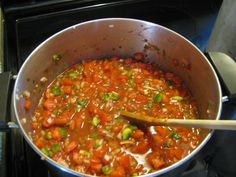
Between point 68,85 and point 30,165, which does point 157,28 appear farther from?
point 30,165

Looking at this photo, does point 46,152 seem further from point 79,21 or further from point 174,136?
point 79,21

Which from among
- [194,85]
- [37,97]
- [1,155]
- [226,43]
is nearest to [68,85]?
[37,97]

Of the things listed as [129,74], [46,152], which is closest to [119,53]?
[129,74]

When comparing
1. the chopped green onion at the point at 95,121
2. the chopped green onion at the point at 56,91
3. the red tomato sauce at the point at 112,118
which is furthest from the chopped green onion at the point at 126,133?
the chopped green onion at the point at 56,91

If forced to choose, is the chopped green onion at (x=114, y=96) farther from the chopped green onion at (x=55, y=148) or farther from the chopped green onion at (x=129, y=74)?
the chopped green onion at (x=55, y=148)

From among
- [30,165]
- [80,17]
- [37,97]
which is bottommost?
[30,165]

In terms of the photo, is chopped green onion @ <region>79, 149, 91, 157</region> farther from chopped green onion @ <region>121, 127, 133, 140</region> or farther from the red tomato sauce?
chopped green onion @ <region>121, 127, 133, 140</region>
